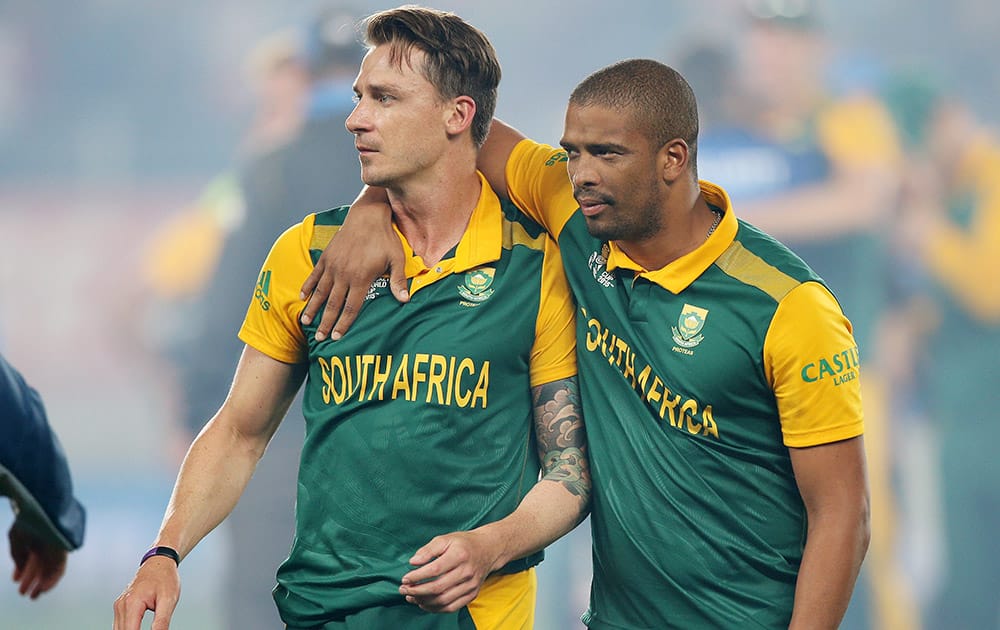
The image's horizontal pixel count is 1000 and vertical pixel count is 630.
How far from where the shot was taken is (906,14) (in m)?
6.80

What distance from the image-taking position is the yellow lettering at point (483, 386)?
2.09 meters

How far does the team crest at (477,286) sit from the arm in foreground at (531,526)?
19 centimetres

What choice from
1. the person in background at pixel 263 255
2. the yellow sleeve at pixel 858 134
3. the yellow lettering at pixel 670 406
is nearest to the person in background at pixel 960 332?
the yellow sleeve at pixel 858 134

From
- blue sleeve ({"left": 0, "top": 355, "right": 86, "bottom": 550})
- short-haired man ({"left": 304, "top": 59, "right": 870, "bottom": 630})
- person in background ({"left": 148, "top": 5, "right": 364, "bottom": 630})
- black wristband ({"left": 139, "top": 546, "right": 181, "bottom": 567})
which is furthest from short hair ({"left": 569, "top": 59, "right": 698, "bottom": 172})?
person in background ({"left": 148, "top": 5, "right": 364, "bottom": 630})

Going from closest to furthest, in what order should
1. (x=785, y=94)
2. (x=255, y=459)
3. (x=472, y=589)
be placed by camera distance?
(x=472, y=589) → (x=255, y=459) → (x=785, y=94)

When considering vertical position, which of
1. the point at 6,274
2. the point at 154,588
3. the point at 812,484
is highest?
the point at 6,274

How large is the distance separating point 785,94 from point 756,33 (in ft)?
1.16

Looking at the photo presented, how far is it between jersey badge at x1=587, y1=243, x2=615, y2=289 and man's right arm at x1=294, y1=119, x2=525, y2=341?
33cm

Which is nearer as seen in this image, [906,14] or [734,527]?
[734,527]

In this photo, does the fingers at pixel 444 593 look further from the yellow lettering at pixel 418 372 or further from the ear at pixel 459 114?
the ear at pixel 459 114

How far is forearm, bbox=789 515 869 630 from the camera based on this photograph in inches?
74.8

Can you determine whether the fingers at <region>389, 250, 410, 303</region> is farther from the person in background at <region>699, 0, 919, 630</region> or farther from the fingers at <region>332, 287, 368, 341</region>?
the person in background at <region>699, 0, 919, 630</region>

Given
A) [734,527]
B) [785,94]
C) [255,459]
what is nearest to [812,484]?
[734,527]

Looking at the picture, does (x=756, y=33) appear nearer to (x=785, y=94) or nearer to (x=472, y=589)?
(x=785, y=94)
